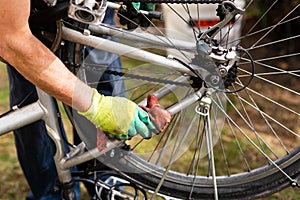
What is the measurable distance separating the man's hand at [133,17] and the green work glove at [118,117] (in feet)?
0.93

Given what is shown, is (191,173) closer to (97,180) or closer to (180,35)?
(97,180)

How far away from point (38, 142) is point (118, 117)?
2.31 ft

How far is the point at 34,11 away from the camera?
1.58 metres

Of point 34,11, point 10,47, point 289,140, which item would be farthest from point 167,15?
point 10,47

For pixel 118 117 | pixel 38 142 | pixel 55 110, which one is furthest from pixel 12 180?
pixel 118 117

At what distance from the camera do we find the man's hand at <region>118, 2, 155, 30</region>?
1.72 metres

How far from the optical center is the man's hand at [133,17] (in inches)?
67.8

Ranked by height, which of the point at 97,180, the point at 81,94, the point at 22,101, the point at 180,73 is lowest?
the point at 97,180

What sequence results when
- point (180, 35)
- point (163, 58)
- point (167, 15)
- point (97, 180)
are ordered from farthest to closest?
point (167, 15) → point (97, 180) → point (180, 35) → point (163, 58)

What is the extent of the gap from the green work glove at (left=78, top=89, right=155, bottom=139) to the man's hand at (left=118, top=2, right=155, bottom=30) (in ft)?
0.93

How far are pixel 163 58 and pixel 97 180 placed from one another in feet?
1.71

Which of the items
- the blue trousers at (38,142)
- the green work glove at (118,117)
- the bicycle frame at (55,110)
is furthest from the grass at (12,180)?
the green work glove at (118,117)

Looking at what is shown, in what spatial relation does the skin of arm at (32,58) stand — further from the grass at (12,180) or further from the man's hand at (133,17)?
the grass at (12,180)

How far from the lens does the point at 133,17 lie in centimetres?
174
